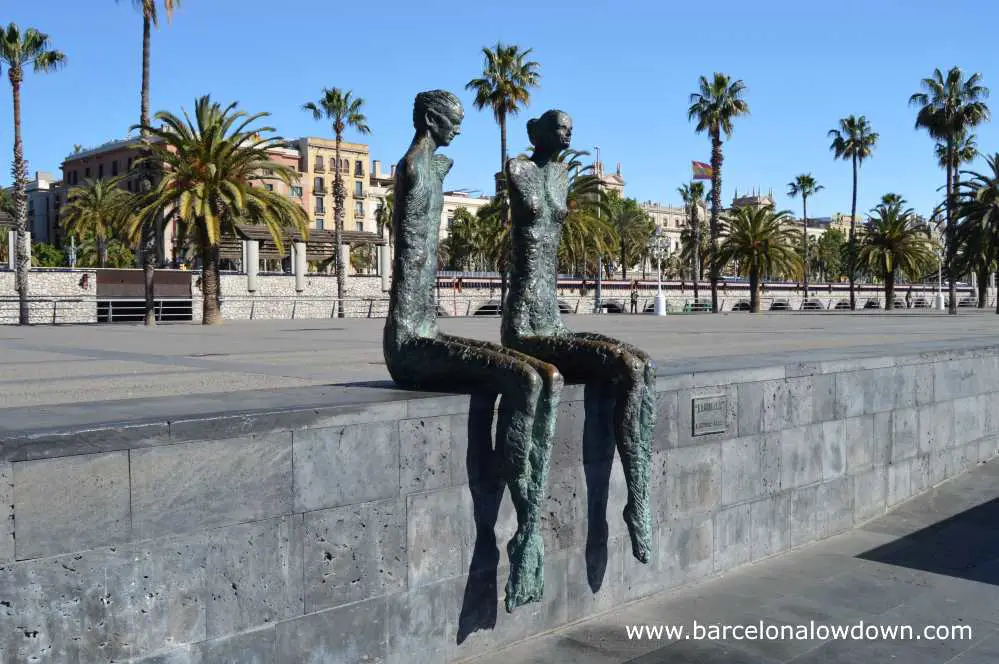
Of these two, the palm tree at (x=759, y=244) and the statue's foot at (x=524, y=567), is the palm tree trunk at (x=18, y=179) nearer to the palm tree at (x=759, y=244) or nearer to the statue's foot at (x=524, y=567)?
the statue's foot at (x=524, y=567)

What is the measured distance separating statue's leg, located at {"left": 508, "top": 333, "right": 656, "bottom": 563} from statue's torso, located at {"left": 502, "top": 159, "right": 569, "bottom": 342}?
0.49ft

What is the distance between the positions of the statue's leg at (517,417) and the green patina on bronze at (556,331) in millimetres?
572

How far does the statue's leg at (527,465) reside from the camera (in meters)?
4.80

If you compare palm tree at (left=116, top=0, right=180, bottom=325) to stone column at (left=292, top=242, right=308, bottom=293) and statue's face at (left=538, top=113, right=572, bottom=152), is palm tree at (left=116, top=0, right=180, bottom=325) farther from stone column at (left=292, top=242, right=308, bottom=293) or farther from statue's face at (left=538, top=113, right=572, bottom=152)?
statue's face at (left=538, top=113, right=572, bottom=152)

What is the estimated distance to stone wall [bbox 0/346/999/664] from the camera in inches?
139

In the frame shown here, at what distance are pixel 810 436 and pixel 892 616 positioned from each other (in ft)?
6.38

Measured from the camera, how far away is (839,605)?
606cm

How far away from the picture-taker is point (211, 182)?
94.7 ft

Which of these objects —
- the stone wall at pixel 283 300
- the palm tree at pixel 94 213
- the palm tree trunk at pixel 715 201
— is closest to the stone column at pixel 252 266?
the stone wall at pixel 283 300

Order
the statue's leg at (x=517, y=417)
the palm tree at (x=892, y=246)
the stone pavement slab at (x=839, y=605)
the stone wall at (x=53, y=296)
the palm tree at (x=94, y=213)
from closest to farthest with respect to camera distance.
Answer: the statue's leg at (x=517, y=417)
the stone pavement slab at (x=839, y=605)
the stone wall at (x=53, y=296)
the palm tree at (x=892, y=246)
the palm tree at (x=94, y=213)

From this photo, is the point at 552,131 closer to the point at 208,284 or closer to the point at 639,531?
the point at 639,531

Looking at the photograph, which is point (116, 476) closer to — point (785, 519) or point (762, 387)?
point (762, 387)

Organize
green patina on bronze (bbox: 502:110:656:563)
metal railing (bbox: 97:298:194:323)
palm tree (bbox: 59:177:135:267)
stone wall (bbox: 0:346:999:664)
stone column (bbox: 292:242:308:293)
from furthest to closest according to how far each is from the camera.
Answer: palm tree (bbox: 59:177:135:267) < metal railing (bbox: 97:298:194:323) < stone column (bbox: 292:242:308:293) < green patina on bronze (bbox: 502:110:656:563) < stone wall (bbox: 0:346:999:664)

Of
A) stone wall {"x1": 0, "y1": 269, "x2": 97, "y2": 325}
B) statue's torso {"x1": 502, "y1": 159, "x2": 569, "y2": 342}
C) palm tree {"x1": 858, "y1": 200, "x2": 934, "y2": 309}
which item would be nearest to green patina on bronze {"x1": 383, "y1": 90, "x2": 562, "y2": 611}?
statue's torso {"x1": 502, "y1": 159, "x2": 569, "y2": 342}
